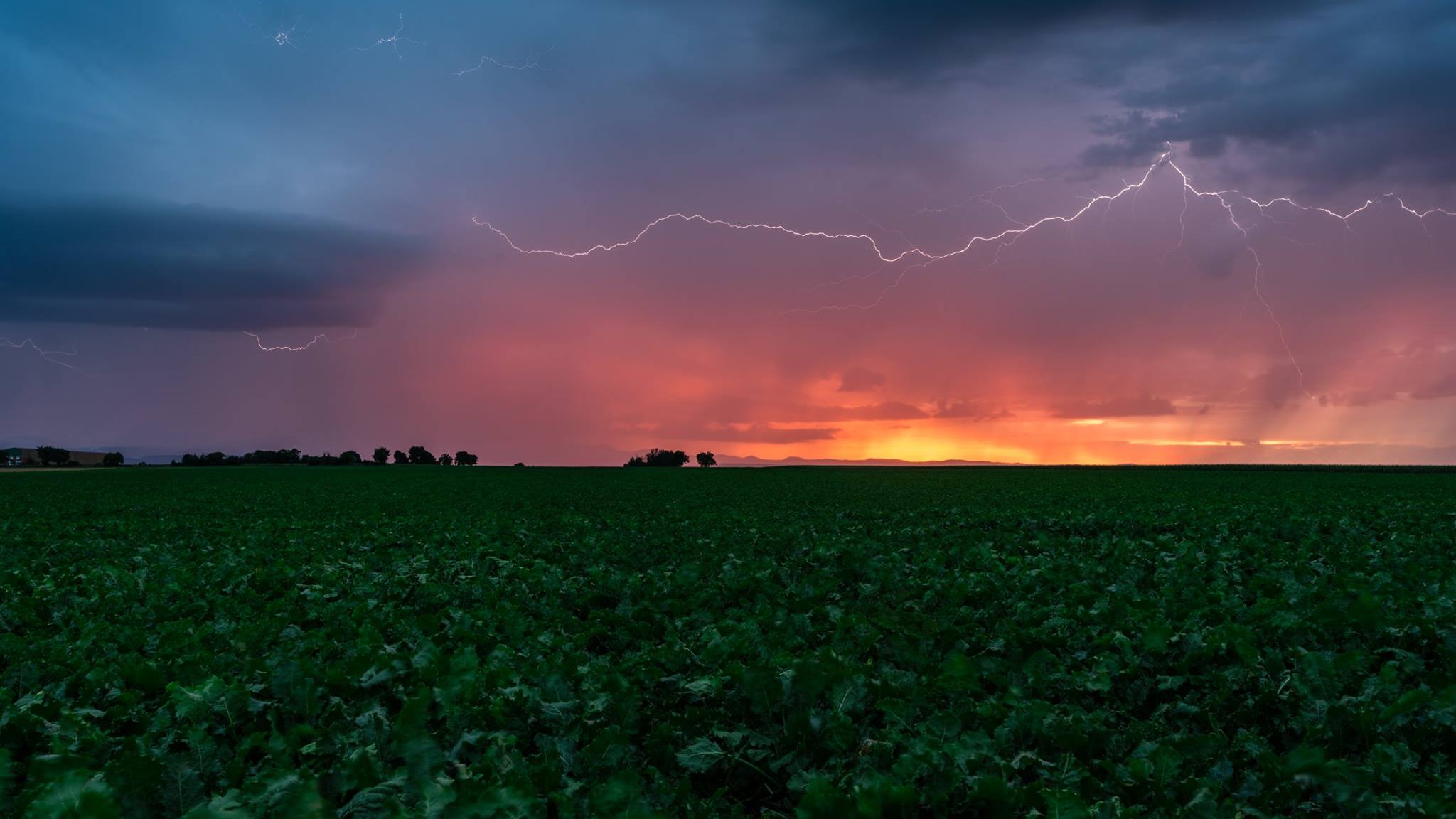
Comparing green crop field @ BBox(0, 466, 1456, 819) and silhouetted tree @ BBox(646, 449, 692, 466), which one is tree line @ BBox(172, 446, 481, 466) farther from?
green crop field @ BBox(0, 466, 1456, 819)

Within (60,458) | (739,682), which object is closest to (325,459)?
(60,458)

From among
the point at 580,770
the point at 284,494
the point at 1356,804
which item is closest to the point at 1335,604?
the point at 1356,804

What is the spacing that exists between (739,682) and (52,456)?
124 metres

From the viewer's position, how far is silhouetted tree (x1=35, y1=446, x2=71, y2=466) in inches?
3942

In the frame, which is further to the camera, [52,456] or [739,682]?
[52,456]

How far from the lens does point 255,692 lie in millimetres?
6270

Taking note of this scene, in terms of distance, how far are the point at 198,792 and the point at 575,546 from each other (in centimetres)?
1136

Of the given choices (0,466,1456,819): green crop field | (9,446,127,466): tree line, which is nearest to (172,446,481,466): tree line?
(9,446,127,466): tree line

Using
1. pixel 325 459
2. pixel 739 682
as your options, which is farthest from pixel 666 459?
pixel 739 682

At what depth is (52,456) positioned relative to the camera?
101 metres

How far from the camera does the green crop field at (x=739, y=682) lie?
444cm

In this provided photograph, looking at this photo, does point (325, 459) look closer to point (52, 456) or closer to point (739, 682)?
point (52, 456)

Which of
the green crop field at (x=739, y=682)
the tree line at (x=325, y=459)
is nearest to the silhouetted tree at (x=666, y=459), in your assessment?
the tree line at (x=325, y=459)

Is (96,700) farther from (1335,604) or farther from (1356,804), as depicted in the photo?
(1335,604)
